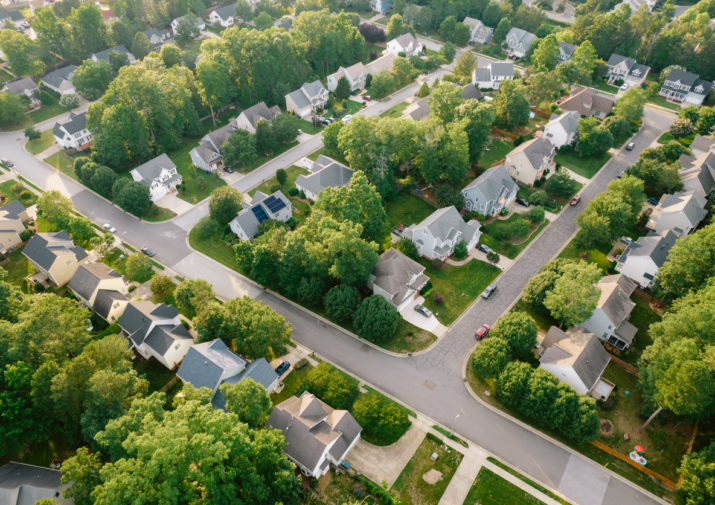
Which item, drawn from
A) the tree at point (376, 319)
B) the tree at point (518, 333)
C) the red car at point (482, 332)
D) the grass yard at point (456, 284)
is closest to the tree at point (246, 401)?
the tree at point (376, 319)

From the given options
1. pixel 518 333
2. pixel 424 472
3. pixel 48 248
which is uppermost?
pixel 518 333

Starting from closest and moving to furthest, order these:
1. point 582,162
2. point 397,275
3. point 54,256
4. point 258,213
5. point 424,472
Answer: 1. point 424,472
2. point 397,275
3. point 54,256
4. point 258,213
5. point 582,162

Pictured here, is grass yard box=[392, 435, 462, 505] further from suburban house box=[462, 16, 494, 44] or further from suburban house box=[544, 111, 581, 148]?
suburban house box=[462, 16, 494, 44]

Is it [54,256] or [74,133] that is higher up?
[74,133]

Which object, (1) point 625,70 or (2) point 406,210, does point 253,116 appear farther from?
(1) point 625,70

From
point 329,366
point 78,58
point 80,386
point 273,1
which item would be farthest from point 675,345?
point 273,1

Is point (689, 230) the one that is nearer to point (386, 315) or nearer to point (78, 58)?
point (386, 315)

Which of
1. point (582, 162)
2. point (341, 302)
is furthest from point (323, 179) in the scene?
point (582, 162)
